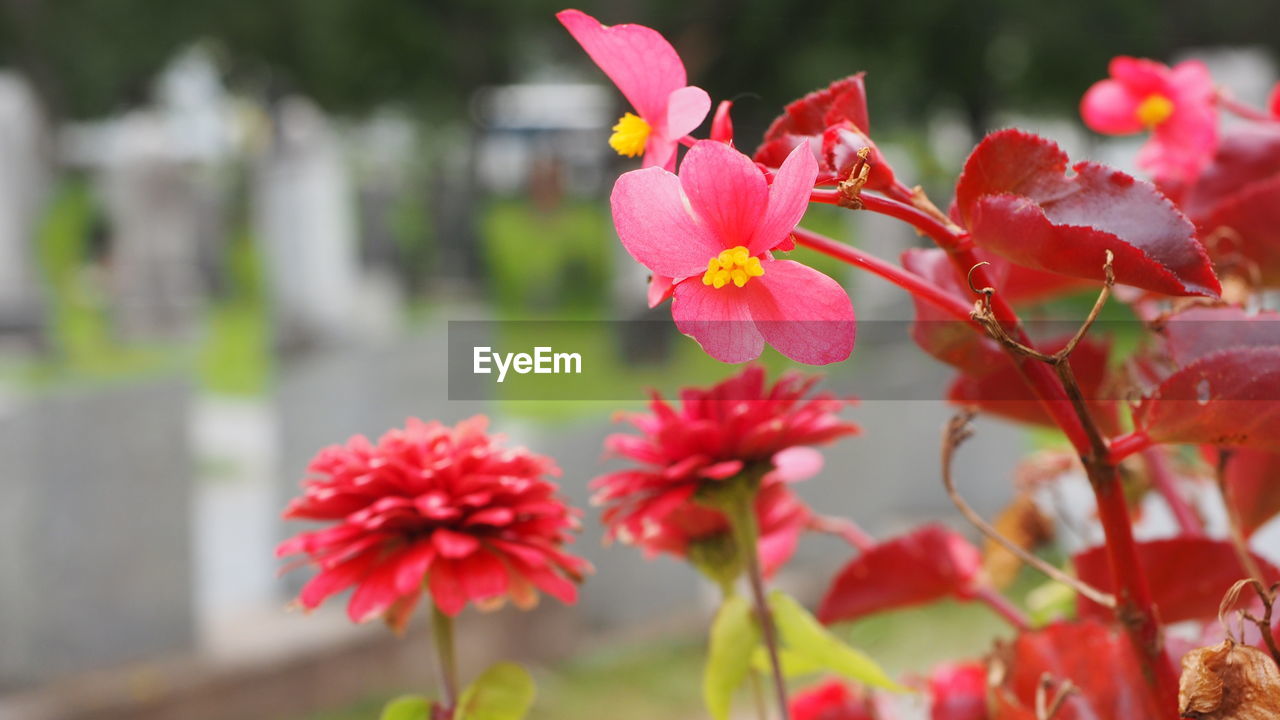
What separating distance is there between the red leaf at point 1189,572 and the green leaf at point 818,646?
0.22 feet

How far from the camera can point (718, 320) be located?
22 cm

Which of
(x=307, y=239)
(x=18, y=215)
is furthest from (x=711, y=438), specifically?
(x=18, y=215)

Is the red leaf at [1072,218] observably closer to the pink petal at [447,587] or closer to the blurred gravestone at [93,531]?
the pink petal at [447,587]

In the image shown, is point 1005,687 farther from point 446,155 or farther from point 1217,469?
point 446,155

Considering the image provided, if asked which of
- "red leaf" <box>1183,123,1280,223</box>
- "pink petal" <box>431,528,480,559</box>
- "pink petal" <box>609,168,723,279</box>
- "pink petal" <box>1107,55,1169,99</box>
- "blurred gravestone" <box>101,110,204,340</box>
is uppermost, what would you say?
"blurred gravestone" <box>101,110,204,340</box>

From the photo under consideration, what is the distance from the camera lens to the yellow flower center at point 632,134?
0.25 metres

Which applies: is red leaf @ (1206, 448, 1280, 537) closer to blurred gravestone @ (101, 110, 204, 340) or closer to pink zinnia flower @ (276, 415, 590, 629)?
pink zinnia flower @ (276, 415, 590, 629)

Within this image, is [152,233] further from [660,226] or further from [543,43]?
[543,43]

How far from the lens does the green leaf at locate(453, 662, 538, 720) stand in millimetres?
315

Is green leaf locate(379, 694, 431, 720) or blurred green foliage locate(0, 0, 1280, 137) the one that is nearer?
green leaf locate(379, 694, 431, 720)

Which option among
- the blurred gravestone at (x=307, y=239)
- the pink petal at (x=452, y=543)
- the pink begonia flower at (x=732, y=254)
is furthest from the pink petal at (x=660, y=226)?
the blurred gravestone at (x=307, y=239)

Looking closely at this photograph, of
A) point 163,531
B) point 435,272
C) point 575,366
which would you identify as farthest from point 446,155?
point 575,366

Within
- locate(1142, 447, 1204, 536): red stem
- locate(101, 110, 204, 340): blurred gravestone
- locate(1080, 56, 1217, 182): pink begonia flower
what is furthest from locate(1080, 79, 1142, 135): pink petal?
locate(101, 110, 204, 340): blurred gravestone

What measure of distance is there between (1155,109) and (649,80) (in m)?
0.23
